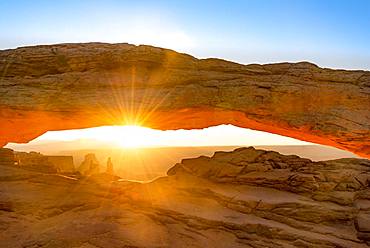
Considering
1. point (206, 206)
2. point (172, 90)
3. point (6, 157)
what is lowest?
point (206, 206)

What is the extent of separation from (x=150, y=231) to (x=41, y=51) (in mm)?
13035

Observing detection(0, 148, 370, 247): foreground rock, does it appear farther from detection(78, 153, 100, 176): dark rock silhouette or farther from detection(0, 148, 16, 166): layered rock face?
detection(78, 153, 100, 176): dark rock silhouette

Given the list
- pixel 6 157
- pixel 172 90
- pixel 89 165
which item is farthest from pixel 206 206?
pixel 89 165

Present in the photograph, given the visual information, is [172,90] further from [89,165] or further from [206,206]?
[89,165]

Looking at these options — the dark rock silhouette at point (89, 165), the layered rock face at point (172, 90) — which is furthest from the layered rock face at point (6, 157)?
the dark rock silhouette at point (89, 165)

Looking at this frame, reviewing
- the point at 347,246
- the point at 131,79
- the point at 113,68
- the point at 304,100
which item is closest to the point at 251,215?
the point at 347,246

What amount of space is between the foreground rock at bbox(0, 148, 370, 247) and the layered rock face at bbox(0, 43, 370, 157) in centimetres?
271

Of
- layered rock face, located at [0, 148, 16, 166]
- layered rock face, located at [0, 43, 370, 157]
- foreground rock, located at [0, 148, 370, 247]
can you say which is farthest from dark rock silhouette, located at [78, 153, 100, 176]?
foreground rock, located at [0, 148, 370, 247]

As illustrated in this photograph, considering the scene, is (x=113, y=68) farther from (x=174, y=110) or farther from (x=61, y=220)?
(x=61, y=220)

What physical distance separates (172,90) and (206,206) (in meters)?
7.10

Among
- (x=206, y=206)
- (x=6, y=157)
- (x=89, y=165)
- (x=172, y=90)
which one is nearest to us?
(x=206, y=206)

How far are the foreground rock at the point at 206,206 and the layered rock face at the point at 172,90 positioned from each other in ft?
8.90

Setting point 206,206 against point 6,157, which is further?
point 6,157

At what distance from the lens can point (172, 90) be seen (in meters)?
21.5
